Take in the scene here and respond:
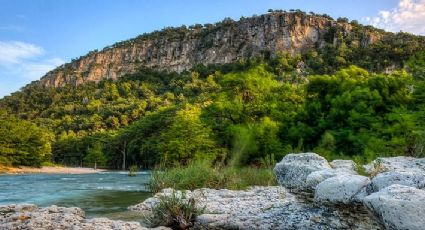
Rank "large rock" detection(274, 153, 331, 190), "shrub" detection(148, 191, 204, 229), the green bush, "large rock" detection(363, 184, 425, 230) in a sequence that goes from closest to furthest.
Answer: "large rock" detection(363, 184, 425, 230)
"large rock" detection(274, 153, 331, 190)
"shrub" detection(148, 191, 204, 229)
the green bush

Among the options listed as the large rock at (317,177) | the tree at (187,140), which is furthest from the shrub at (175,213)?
the tree at (187,140)

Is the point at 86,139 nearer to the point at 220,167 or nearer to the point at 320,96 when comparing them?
the point at 320,96

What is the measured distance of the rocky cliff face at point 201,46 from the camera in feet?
439

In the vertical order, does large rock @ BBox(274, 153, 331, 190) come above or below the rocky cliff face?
below

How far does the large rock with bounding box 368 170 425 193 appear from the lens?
21.3 feet

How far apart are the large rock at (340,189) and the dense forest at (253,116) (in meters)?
10.6

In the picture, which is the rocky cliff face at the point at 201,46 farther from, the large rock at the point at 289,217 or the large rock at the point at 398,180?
the large rock at the point at 398,180

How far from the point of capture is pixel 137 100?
11525cm

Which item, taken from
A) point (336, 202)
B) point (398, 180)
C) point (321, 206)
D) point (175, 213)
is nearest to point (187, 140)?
point (175, 213)

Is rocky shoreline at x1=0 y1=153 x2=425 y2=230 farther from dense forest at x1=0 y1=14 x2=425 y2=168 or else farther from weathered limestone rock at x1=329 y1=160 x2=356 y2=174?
dense forest at x1=0 y1=14 x2=425 y2=168

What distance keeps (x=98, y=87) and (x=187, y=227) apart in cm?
13747

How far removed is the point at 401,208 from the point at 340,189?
1551 mm

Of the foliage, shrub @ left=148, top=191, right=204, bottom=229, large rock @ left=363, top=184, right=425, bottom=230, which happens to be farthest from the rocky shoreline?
the foliage

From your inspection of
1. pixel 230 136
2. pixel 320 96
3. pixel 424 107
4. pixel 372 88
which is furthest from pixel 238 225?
pixel 230 136
